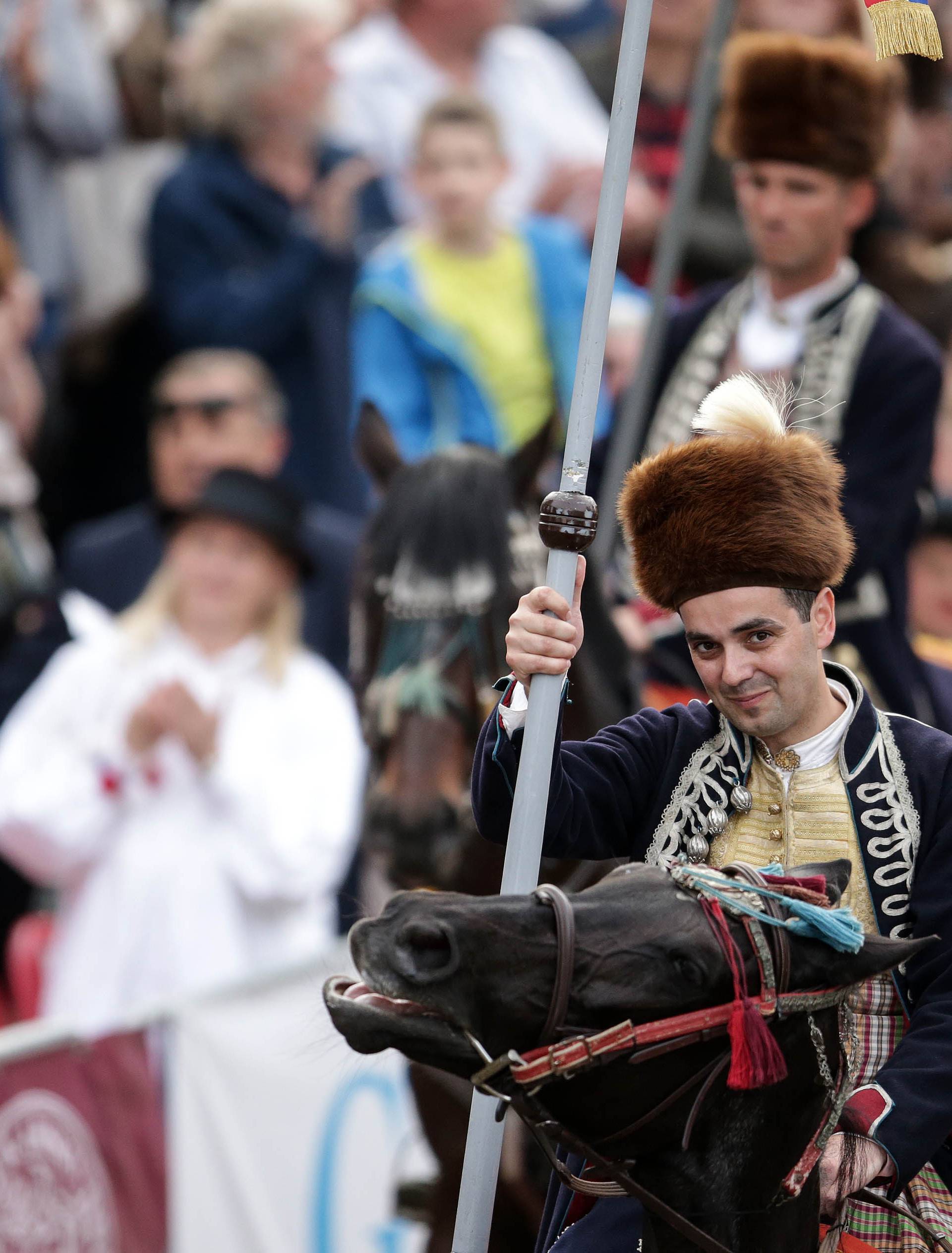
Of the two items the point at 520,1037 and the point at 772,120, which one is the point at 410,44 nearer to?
the point at 772,120

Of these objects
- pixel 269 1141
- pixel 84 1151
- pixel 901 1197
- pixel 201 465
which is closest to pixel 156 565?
pixel 201 465

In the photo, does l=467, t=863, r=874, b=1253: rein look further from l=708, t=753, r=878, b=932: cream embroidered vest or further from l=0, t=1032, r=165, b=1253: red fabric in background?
l=0, t=1032, r=165, b=1253: red fabric in background

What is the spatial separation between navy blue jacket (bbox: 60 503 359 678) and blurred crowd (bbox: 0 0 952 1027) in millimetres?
14

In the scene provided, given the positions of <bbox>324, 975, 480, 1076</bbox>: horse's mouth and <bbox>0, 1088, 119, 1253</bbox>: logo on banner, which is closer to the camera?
<bbox>324, 975, 480, 1076</bbox>: horse's mouth

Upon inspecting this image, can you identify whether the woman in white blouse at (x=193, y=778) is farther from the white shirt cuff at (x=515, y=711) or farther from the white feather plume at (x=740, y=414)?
the white feather plume at (x=740, y=414)

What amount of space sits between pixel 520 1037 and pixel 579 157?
24.3ft

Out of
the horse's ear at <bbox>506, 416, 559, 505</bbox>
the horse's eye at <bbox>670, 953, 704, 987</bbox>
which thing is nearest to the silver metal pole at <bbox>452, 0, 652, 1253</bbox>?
the horse's eye at <bbox>670, 953, 704, 987</bbox>

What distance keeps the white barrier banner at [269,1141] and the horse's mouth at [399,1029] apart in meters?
4.01

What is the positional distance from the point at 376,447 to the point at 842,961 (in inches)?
122

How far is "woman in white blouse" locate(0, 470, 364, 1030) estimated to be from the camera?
281 inches

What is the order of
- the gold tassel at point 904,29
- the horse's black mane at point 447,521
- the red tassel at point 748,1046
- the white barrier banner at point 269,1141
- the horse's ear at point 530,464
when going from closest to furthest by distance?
the red tassel at point 748,1046 → the gold tassel at point 904,29 → the horse's black mane at point 447,521 → the horse's ear at point 530,464 → the white barrier banner at point 269,1141

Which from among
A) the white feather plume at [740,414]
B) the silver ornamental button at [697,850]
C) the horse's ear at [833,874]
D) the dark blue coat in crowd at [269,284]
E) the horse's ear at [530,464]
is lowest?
the horse's ear at [833,874]

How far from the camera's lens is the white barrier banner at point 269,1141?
670 cm

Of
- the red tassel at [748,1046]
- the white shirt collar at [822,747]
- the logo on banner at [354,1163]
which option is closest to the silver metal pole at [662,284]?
the logo on banner at [354,1163]
